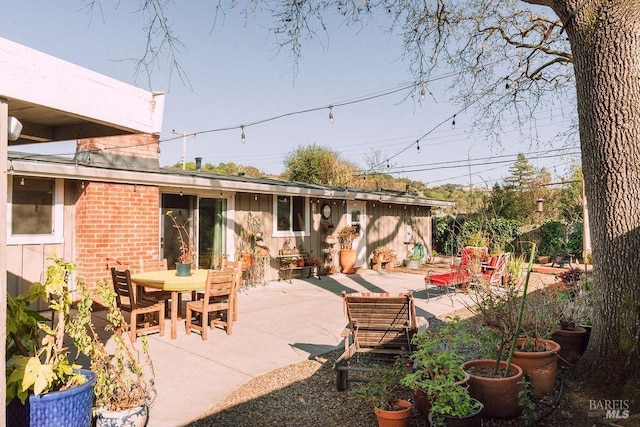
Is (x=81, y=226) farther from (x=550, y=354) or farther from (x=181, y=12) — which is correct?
(x=550, y=354)

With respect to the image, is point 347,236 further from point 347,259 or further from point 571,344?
point 571,344

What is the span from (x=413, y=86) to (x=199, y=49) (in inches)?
148

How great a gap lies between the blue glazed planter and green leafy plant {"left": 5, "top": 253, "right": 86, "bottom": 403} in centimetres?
6

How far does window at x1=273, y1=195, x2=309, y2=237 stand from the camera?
37.8 feet

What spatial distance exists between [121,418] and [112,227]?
5.55 metres

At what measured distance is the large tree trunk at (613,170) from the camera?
3.70 meters

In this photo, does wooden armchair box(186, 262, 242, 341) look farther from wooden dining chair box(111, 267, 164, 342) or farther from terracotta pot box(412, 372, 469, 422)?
terracotta pot box(412, 372, 469, 422)

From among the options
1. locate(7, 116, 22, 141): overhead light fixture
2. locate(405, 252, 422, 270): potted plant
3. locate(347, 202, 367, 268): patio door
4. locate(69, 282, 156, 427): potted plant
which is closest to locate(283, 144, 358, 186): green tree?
locate(405, 252, 422, 270): potted plant

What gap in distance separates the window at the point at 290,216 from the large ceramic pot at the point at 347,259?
1455mm

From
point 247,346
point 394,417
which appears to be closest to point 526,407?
point 394,417

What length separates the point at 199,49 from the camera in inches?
163

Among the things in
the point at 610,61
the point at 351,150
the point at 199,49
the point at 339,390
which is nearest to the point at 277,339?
the point at 339,390

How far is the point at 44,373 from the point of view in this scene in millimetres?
2619

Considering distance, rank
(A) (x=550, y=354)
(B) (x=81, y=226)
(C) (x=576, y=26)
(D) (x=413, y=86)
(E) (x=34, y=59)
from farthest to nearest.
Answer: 1. (B) (x=81, y=226)
2. (D) (x=413, y=86)
3. (C) (x=576, y=26)
4. (A) (x=550, y=354)
5. (E) (x=34, y=59)
